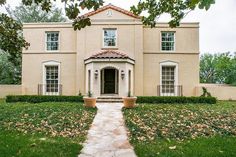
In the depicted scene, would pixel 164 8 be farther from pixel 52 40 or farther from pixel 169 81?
pixel 52 40

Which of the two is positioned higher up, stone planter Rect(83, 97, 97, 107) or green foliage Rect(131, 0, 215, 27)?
green foliage Rect(131, 0, 215, 27)

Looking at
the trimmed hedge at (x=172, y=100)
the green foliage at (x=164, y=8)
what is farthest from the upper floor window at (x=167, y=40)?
the green foliage at (x=164, y=8)

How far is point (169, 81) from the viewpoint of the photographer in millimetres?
27703

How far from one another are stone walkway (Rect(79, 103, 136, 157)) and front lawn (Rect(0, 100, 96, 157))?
0.89ft

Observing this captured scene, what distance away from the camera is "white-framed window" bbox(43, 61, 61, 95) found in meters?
28.0

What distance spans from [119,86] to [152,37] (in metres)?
5.50

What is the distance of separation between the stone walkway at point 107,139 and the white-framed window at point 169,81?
1297 centimetres

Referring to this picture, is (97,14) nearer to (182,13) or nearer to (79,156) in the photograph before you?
(182,13)

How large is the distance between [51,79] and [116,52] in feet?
19.8

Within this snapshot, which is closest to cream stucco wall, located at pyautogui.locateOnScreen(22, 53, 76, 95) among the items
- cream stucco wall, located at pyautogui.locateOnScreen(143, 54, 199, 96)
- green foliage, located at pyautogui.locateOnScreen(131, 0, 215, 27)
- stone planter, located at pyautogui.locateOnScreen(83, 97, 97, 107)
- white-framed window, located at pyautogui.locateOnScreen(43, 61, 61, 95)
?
white-framed window, located at pyautogui.locateOnScreen(43, 61, 61, 95)

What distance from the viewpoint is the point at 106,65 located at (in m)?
25.2

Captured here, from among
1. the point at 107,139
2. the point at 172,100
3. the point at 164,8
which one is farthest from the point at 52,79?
the point at 164,8

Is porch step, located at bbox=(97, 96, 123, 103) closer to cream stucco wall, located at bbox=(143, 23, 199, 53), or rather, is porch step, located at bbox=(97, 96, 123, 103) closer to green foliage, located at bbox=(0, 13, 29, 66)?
cream stucco wall, located at bbox=(143, 23, 199, 53)

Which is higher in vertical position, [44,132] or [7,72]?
[7,72]
